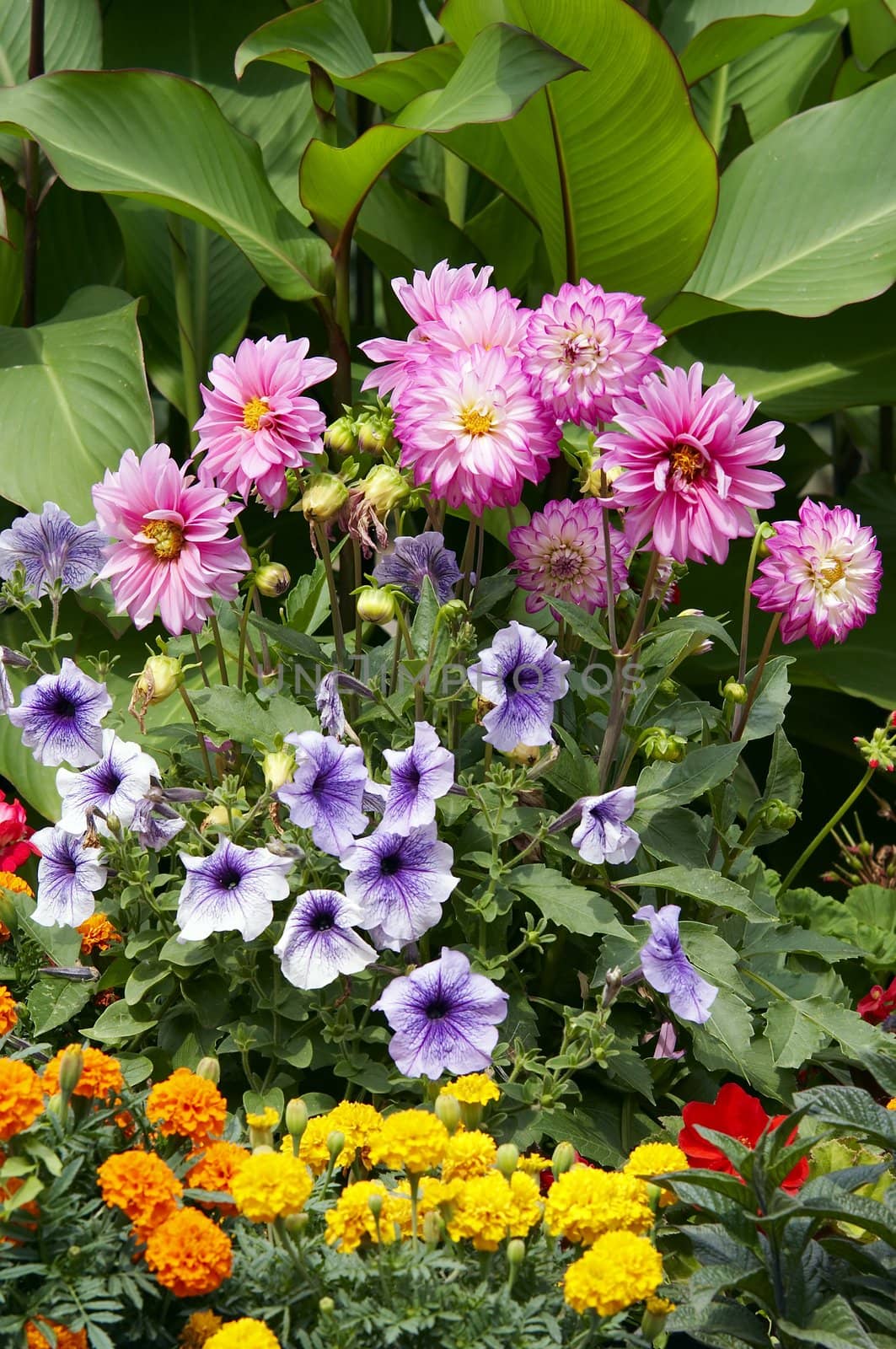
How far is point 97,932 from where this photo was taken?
118 cm

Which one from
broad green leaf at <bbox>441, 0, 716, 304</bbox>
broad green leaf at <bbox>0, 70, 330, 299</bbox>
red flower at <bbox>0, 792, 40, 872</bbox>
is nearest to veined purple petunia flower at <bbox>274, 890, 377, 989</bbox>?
red flower at <bbox>0, 792, 40, 872</bbox>

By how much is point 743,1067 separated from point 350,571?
779 millimetres

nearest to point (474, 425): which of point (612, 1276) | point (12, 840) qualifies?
point (612, 1276)

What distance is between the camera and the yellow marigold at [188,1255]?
734 millimetres

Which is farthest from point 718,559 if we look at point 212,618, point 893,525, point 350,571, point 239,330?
point 893,525

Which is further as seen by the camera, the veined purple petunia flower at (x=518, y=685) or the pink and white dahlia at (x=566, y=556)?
the pink and white dahlia at (x=566, y=556)

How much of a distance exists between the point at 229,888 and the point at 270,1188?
0.30 m

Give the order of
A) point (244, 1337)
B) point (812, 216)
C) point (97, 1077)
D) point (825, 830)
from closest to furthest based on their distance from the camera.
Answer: point (244, 1337), point (97, 1077), point (825, 830), point (812, 216)

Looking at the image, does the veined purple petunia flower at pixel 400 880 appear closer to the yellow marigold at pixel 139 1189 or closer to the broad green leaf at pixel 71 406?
the yellow marigold at pixel 139 1189

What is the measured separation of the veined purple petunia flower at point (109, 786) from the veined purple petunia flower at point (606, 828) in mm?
344

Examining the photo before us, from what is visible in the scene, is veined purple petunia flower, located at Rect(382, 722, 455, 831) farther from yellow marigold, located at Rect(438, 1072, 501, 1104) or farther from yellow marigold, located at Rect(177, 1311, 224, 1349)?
yellow marigold, located at Rect(177, 1311, 224, 1349)

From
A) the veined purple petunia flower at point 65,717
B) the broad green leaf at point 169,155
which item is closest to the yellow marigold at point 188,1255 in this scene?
the veined purple petunia flower at point 65,717

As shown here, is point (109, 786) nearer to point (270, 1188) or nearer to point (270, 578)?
point (270, 578)

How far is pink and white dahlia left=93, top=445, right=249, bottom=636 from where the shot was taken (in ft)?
3.42
